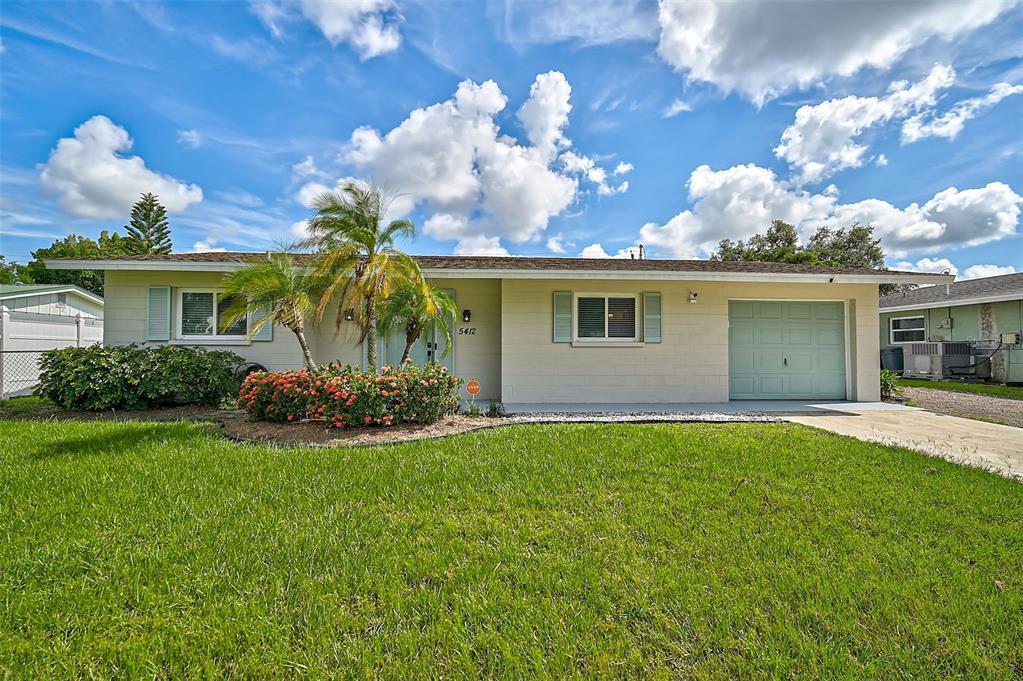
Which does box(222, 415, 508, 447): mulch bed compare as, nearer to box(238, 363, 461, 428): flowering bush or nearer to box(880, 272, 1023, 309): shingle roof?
box(238, 363, 461, 428): flowering bush

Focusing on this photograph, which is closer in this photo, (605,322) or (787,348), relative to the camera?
(605,322)

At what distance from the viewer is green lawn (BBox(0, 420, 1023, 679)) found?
1969mm

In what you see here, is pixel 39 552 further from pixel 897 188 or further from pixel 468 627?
pixel 897 188

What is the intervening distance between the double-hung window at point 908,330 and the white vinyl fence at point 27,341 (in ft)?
89.1

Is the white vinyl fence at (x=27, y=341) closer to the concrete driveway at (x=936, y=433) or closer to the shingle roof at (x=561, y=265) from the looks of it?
the shingle roof at (x=561, y=265)

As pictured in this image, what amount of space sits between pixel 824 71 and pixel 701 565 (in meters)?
11.0

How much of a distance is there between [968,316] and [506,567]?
20445mm

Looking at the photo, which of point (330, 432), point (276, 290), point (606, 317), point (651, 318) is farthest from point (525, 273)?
point (330, 432)

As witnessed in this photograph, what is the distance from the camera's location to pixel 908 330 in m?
17.4

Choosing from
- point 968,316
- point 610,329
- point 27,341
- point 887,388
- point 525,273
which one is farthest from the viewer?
point 968,316

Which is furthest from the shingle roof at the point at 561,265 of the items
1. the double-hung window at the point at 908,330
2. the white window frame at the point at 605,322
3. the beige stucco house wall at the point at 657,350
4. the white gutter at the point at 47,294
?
the double-hung window at the point at 908,330

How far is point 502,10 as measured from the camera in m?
7.82

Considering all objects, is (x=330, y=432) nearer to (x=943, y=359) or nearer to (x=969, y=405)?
(x=969, y=405)

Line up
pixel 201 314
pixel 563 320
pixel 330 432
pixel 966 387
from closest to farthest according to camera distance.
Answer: pixel 330 432 < pixel 563 320 < pixel 201 314 < pixel 966 387
